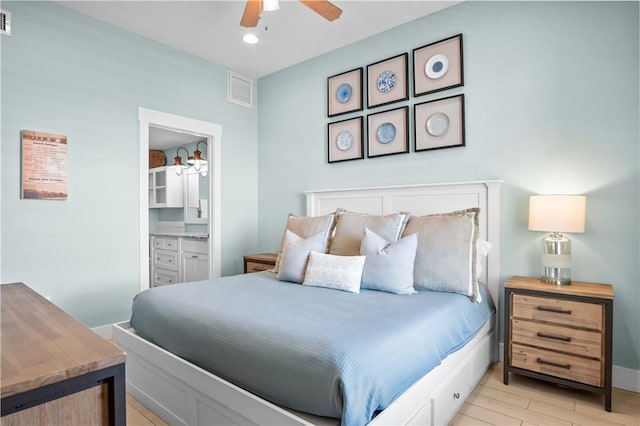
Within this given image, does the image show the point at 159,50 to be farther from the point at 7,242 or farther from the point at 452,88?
the point at 452,88

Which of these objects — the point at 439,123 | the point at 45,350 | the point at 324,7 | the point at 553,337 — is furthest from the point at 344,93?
the point at 45,350

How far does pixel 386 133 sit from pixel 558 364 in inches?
87.3

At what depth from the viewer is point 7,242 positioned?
2.65m

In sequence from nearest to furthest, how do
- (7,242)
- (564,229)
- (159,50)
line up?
(564,229)
(7,242)
(159,50)

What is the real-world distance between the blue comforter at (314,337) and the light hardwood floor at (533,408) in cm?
42

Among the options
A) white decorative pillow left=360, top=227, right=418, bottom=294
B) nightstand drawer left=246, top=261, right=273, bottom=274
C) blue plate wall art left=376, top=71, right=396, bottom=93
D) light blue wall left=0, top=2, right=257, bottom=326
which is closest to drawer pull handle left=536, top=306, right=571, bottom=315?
white decorative pillow left=360, top=227, right=418, bottom=294

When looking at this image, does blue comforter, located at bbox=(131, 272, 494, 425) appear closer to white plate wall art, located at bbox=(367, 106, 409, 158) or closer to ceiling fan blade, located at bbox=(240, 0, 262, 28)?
white plate wall art, located at bbox=(367, 106, 409, 158)

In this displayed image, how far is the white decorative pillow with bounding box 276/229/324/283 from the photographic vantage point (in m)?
2.57

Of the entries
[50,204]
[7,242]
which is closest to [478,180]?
[50,204]

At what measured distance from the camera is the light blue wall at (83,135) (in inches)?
106

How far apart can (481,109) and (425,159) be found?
0.59m

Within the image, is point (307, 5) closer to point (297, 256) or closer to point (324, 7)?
point (324, 7)

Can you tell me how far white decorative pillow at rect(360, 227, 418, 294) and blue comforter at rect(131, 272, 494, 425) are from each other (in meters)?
0.11

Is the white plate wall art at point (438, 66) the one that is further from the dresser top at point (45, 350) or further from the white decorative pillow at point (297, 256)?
the dresser top at point (45, 350)
